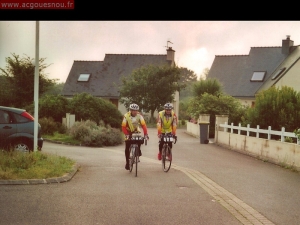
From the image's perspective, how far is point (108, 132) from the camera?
24.3m

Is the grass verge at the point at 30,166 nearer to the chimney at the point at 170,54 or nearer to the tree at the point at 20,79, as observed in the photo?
the tree at the point at 20,79

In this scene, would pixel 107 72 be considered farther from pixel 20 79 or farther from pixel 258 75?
pixel 20 79

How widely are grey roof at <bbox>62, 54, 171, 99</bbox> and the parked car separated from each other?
120ft

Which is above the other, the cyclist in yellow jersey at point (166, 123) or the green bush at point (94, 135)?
the cyclist in yellow jersey at point (166, 123)

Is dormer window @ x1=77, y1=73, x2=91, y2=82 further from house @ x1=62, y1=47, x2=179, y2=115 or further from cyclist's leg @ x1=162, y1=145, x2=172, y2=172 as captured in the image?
cyclist's leg @ x1=162, y1=145, x2=172, y2=172

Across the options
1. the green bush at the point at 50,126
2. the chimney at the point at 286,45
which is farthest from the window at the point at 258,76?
the green bush at the point at 50,126

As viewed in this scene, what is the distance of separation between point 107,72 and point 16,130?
4012cm

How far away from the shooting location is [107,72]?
2103 inches

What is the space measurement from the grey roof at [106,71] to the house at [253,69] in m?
8.88

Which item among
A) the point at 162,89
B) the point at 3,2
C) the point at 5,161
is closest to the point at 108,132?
the point at 5,161

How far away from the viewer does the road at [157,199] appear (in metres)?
6.74

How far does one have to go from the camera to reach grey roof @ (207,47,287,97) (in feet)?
146

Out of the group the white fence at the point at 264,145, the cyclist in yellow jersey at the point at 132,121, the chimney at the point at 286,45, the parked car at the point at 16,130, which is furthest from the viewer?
the chimney at the point at 286,45

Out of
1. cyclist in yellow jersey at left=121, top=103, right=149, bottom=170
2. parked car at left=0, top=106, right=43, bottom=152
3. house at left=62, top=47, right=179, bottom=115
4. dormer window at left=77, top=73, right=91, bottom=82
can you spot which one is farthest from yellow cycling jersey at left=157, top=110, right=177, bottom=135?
dormer window at left=77, top=73, right=91, bottom=82
